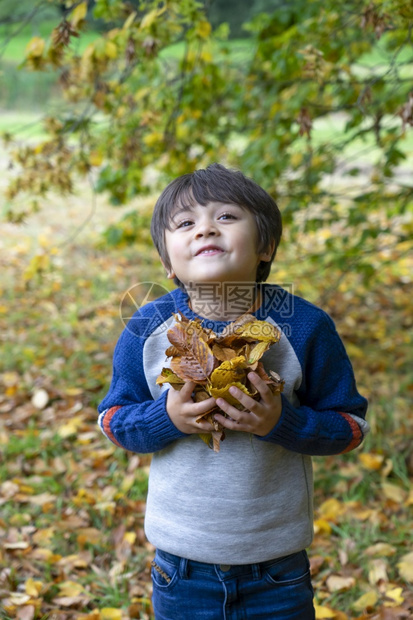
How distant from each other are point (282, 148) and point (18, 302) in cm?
294

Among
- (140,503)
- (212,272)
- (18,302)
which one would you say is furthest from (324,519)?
(18,302)

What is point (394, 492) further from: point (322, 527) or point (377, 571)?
point (377, 571)

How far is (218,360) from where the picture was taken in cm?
117

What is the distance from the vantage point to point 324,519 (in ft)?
8.68

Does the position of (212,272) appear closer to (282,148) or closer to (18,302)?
(282,148)

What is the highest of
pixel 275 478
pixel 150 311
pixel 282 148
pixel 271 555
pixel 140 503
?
pixel 282 148

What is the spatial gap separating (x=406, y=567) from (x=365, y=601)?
246 mm

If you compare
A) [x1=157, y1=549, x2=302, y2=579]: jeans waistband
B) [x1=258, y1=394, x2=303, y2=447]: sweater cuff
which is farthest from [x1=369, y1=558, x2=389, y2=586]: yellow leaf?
[x1=258, y1=394, x2=303, y2=447]: sweater cuff

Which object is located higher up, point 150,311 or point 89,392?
point 150,311

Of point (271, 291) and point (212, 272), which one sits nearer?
point (212, 272)

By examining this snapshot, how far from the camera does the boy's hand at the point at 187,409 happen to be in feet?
3.96

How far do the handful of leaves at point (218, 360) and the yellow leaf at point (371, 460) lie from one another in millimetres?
1955

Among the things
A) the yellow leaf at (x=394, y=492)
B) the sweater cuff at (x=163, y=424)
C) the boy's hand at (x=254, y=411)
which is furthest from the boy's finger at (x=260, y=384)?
the yellow leaf at (x=394, y=492)

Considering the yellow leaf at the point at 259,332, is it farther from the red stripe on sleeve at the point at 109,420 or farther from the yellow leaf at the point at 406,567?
the yellow leaf at the point at 406,567
